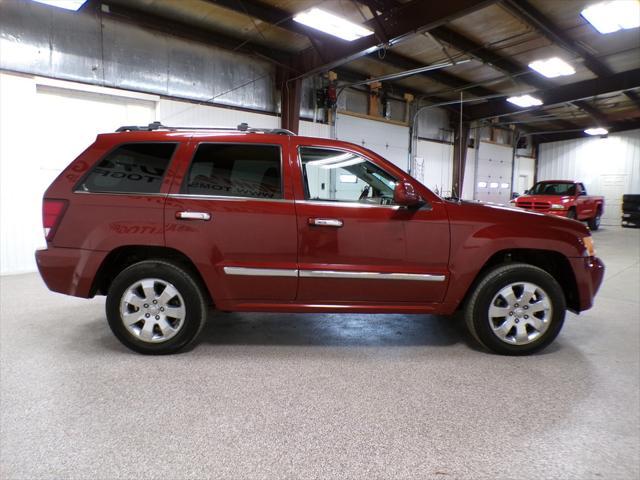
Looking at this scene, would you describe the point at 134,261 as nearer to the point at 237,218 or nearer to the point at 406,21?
the point at 237,218

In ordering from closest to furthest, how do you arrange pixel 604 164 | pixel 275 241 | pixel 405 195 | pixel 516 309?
pixel 405 195, pixel 275 241, pixel 516 309, pixel 604 164

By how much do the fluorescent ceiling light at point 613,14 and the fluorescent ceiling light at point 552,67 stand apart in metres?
2.19

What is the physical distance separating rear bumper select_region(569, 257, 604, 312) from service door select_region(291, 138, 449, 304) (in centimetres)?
106

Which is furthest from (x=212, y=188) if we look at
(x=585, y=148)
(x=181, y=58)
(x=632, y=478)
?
(x=585, y=148)

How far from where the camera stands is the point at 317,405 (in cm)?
230

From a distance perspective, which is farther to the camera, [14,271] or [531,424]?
[14,271]

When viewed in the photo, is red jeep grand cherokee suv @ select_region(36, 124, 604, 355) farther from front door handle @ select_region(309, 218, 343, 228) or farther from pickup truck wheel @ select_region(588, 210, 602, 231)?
pickup truck wheel @ select_region(588, 210, 602, 231)

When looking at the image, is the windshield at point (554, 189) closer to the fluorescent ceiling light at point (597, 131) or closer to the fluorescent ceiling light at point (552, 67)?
the fluorescent ceiling light at point (552, 67)

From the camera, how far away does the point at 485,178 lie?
1550 centimetres

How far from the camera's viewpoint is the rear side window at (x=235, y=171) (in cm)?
290

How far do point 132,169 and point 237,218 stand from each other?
92cm

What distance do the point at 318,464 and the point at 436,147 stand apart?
12.8 metres

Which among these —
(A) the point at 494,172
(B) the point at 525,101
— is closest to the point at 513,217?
(B) the point at 525,101

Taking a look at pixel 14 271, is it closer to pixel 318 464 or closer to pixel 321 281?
pixel 321 281
